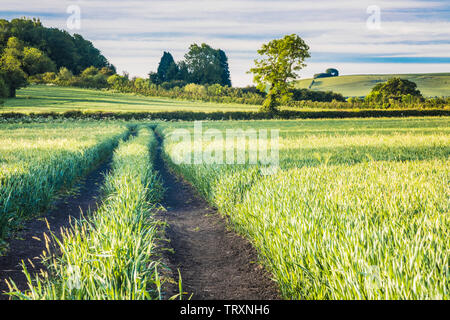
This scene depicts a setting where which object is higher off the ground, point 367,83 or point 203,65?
point 203,65

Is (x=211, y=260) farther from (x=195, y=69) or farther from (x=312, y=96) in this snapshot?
(x=195, y=69)

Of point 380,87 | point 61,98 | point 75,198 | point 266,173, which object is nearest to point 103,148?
point 75,198

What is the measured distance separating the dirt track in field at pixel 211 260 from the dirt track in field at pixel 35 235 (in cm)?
152

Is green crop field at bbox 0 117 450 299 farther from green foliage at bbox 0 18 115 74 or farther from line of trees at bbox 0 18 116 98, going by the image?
green foliage at bbox 0 18 115 74

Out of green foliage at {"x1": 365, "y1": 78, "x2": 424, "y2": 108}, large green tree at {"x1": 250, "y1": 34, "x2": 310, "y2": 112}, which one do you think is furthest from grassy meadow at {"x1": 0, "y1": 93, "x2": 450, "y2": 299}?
green foliage at {"x1": 365, "y1": 78, "x2": 424, "y2": 108}

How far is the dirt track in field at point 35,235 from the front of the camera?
409 cm

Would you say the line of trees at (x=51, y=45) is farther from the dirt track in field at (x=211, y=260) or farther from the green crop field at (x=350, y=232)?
the green crop field at (x=350, y=232)

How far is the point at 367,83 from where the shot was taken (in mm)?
102438

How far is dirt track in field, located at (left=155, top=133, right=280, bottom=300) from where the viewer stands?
3.74 metres

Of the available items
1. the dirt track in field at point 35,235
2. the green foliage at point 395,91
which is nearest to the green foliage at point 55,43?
the green foliage at point 395,91

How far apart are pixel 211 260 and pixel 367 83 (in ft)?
358

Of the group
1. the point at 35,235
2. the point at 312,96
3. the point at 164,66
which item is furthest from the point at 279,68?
the point at 164,66

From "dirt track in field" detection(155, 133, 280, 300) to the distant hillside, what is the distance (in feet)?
294
